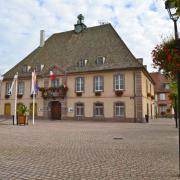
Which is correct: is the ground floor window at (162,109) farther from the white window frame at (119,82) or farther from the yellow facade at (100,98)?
the white window frame at (119,82)

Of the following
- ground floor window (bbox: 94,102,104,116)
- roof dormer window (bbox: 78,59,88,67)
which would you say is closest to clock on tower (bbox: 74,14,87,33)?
roof dormer window (bbox: 78,59,88,67)

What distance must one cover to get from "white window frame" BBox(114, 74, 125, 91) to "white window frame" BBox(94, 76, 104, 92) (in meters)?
1.70

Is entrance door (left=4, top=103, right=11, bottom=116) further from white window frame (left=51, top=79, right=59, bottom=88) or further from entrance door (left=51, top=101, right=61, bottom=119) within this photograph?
white window frame (left=51, top=79, right=59, bottom=88)

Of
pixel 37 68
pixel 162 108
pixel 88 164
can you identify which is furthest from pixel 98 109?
pixel 162 108

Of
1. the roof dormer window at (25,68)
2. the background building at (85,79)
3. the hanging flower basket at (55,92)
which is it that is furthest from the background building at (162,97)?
the roof dormer window at (25,68)

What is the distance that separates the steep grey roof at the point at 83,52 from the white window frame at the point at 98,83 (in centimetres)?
112

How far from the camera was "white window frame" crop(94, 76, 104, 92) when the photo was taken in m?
29.6

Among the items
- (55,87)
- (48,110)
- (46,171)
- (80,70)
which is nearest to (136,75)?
(80,70)

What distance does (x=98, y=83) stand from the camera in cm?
2986

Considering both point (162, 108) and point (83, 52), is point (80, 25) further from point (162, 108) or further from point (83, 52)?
point (162, 108)

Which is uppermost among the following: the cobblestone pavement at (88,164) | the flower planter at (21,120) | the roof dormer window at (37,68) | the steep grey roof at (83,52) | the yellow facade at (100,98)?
the steep grey roof at (83,52)

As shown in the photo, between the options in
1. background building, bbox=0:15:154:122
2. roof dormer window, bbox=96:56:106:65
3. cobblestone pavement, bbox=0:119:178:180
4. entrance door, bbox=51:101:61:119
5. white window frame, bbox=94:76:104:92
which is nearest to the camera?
cobblestone pavement, bbox=0:119:178:180

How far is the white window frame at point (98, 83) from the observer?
2961cm

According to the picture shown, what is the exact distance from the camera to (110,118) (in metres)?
28.6
